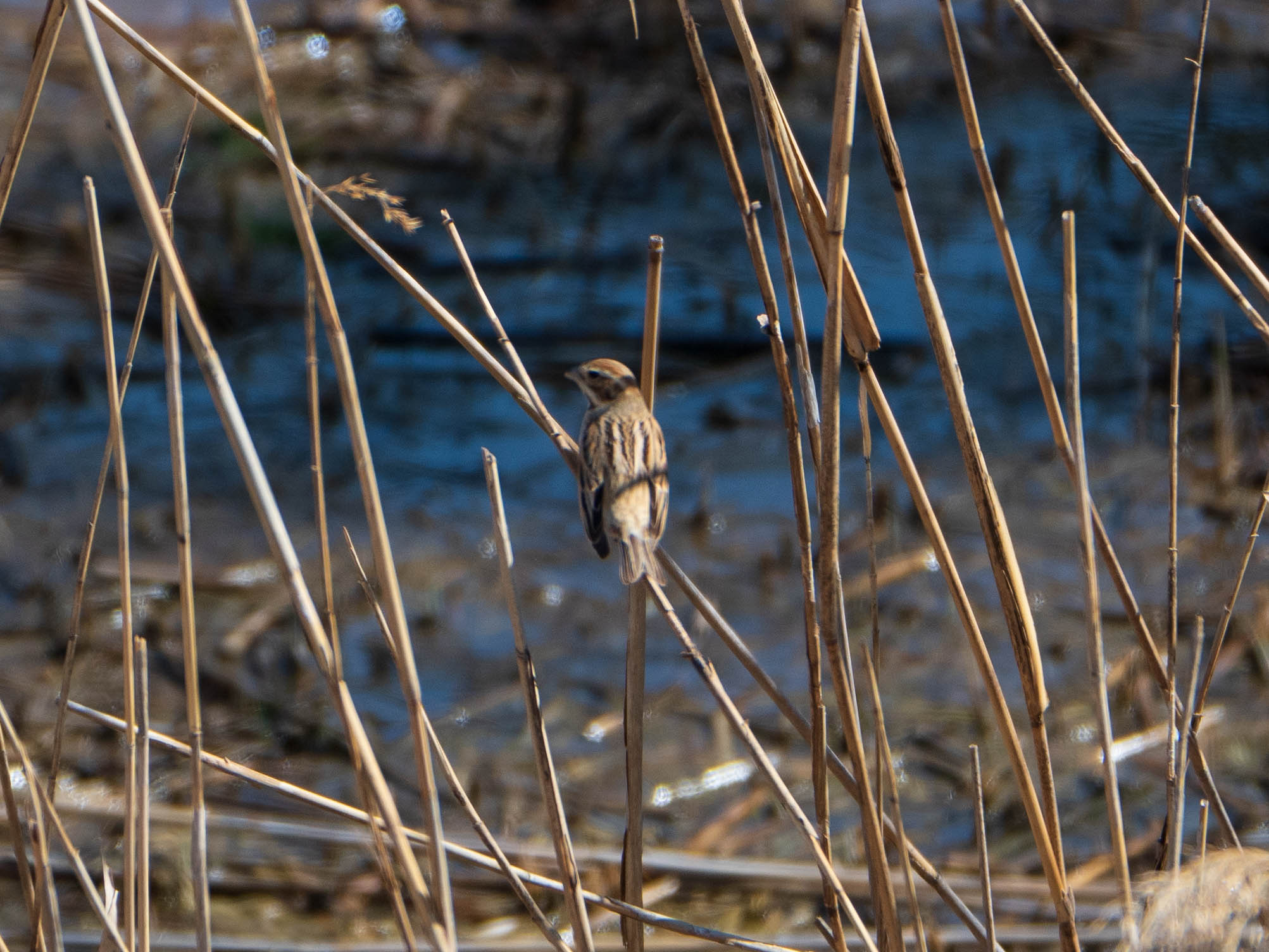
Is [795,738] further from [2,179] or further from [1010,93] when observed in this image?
[1010,93]

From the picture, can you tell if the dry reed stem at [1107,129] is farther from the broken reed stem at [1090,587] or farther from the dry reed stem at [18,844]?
the dry reed stem at [18,844]

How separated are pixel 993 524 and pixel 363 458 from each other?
1.08 metres

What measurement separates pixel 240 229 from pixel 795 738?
5.00 meters

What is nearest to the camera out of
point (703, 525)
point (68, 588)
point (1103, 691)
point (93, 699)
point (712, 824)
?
point (1103, 691)

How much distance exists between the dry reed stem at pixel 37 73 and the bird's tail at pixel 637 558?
1418 mm

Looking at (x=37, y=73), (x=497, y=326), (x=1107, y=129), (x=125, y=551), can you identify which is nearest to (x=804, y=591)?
(x=497, y=326)

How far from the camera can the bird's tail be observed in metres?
2.73

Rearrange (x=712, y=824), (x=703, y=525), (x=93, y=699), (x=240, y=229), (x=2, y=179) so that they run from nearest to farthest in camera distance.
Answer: (x=2, y=179) → (x=712, y=824) → (x=93, y=699) → (x=703, y=525) → (x=240, y=229)

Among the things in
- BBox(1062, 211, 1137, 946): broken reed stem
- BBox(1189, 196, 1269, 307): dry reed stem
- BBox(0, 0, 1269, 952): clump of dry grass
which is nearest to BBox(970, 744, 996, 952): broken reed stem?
BBox(0, 0, 1269, 952): clump of dry grass

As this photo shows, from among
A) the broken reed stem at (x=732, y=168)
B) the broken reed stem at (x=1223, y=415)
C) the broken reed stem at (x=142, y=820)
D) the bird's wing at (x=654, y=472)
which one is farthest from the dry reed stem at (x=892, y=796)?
the broken reed stem at (x=1223, y=415)

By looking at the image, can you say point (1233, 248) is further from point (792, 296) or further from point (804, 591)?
point (804, 591)

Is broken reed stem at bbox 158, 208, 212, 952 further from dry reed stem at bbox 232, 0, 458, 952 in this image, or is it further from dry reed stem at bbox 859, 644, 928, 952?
dry reed stem at bbox 859, 644, 928, 952

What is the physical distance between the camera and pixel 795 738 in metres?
5.22

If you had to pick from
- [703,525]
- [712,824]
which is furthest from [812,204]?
[703,525]
